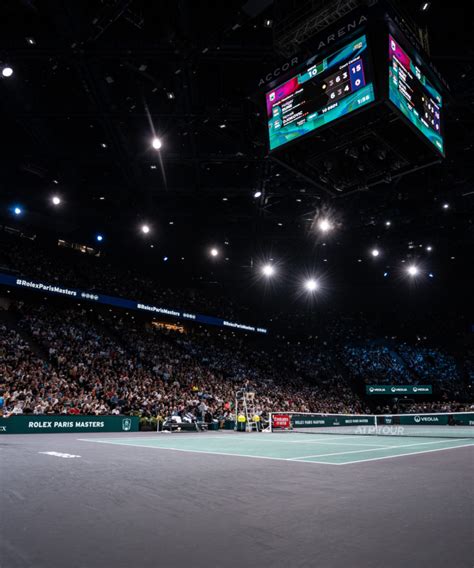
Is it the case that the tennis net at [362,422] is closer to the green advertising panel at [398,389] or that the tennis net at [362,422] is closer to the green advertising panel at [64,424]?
the green advertising panel at [64,424]

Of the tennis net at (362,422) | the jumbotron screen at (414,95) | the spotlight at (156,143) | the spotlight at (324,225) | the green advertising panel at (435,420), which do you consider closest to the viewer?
the jumbotron screen at (414,95)


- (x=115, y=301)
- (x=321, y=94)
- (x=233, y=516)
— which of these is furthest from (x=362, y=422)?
(x=233, y=516)

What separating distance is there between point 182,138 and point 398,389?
37.1 m

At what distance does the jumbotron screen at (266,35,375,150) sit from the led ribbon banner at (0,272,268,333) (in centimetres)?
2413

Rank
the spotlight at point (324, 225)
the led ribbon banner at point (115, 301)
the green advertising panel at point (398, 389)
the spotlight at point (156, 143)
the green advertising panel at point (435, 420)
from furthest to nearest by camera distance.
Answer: the green advertising panel at point (398, 389)
the green advertising panel at point (435, 420)
the led ribbon banner at point (115, 301)
the spotlight at point (324, 225)
the spotlight at point (156, 143)

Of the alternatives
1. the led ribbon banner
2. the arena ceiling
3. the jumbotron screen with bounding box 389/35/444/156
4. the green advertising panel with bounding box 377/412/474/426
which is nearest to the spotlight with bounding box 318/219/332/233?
the arena ceiling

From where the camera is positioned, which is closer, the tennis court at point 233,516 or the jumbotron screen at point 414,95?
the tennis court at point 233,516

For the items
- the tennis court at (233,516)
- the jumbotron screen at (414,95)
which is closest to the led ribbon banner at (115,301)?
the tennis court at (233,516)

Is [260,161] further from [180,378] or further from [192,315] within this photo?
[192,315]

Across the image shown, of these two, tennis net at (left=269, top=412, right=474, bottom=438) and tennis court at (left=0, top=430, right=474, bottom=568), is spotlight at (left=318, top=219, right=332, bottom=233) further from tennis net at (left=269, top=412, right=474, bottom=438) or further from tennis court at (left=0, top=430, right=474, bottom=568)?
tennis court at (left=0, top=430, right=474, bottom=568)

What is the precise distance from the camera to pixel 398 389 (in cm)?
4528

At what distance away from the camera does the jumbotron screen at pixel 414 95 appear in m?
8.58

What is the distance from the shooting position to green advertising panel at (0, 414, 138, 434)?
19.3m

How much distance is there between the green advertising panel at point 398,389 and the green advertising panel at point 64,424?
2873 centimetres
